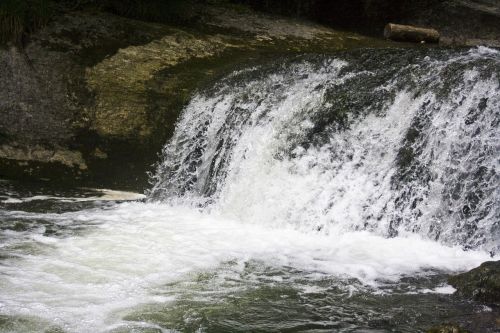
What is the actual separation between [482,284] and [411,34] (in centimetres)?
707

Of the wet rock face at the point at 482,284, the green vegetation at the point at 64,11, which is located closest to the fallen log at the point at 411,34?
the green vegetation at the point at 64,11

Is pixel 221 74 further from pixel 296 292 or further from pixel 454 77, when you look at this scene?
pixel 296 292

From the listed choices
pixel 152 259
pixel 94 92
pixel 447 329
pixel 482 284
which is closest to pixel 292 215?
pixel 152 259

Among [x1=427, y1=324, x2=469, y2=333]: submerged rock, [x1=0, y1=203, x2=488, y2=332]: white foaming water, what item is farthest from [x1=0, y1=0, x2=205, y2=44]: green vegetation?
[x1=427, y1=324, x2=469, y2=333]: submerged rock

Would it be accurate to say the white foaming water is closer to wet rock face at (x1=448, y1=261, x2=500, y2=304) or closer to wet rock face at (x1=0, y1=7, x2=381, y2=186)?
wet rock face at (x1=448, y1=261, x2=500, y2=304)

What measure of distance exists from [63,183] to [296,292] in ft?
14.3

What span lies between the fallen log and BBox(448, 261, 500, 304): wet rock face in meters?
6.80

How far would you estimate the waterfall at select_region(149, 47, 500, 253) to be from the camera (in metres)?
5.68

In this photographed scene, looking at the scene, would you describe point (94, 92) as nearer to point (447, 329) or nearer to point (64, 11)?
point (64, 11)

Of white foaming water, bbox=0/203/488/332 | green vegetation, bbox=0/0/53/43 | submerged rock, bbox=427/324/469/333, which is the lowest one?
white foaming water, bbox=0/203/488/332

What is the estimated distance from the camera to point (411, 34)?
10.4 meters

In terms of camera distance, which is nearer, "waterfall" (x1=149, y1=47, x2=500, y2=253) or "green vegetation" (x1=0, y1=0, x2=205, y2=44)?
"waterfall" (x1=149, y1=47, x2=500, y2=253)

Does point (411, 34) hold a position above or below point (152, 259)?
above

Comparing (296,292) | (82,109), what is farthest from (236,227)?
(82,109)
